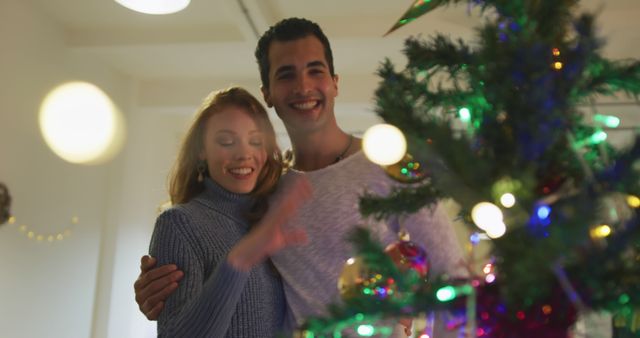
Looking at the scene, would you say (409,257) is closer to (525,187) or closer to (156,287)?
(525,187)

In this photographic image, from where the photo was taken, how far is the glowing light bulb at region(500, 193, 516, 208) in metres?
0.42

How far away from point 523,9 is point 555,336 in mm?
286

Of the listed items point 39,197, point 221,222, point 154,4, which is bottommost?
point 221,222

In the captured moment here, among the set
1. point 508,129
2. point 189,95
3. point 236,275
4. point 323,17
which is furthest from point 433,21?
point 508,129

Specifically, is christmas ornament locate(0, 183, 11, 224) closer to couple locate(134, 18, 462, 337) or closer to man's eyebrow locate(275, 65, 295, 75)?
couple locate(134, 18, 462, 337)

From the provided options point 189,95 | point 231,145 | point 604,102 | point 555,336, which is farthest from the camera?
point 189,95

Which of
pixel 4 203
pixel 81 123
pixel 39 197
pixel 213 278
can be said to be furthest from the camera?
pixel 81 123

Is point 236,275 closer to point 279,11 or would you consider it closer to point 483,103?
point 483,103

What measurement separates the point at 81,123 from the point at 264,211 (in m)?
2.61

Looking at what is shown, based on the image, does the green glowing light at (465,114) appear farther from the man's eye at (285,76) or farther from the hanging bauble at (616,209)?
the man's eye at (285,76)

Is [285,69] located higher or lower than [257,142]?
higher

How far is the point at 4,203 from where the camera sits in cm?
269

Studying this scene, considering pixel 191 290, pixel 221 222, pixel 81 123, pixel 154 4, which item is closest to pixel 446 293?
pixel 191 290

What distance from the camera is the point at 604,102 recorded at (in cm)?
345
